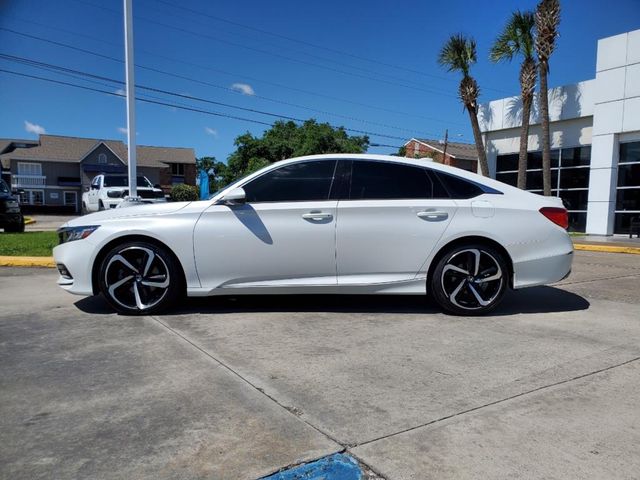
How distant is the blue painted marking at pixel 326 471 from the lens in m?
2.12

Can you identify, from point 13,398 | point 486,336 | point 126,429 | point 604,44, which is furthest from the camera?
point 604,44

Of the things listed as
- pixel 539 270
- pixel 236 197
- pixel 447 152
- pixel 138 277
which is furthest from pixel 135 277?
pixel 447 152

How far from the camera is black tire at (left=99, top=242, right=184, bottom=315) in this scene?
4.75 metres

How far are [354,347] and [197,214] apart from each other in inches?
78.7

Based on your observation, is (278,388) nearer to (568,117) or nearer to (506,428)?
(506,428)

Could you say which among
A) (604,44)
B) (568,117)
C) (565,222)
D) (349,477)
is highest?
(604,44)

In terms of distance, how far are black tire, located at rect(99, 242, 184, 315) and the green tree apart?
42.4 m

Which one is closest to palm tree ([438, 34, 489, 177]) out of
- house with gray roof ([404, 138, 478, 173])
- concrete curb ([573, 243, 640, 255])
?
concrete curb ([573, 243, 640, 255])

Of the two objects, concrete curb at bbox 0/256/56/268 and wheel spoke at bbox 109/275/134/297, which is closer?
wheel spoke at bbox 109/275/134/297

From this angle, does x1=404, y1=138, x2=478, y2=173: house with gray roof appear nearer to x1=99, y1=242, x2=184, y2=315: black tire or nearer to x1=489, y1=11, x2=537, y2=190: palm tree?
x1=489, y1=11, x2=537, y2=190: palm tree

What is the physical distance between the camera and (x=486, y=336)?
418 cm

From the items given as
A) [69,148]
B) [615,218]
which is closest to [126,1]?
[615,218]

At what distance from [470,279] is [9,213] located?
1514 cm

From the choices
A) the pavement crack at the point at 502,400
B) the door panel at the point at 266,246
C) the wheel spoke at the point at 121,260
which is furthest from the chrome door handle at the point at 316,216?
the pavement crack at the point at 502,400
